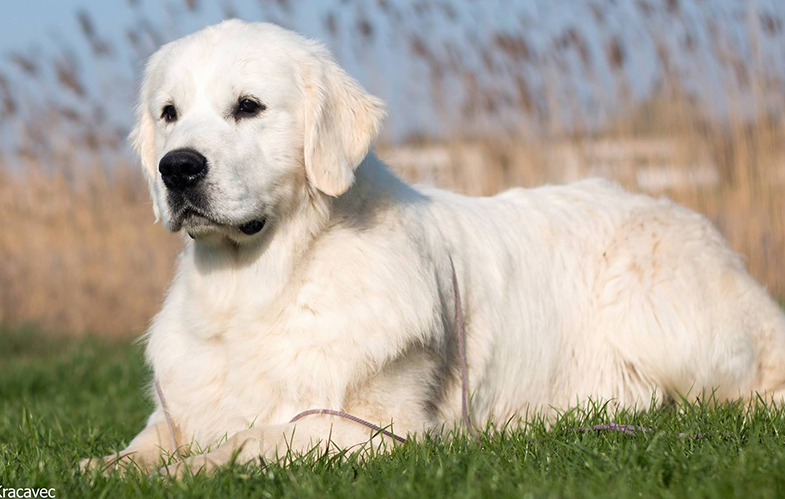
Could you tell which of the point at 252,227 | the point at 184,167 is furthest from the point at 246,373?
the point at 184,167

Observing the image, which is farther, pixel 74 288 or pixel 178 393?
pixel 74 288

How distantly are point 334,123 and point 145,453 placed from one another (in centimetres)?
138

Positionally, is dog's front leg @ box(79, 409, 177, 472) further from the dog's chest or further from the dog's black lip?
the dog's black lip

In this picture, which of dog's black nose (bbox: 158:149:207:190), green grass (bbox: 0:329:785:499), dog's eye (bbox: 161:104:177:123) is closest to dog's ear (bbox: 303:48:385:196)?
dog's black nose (bbox: 158:149:207:190)

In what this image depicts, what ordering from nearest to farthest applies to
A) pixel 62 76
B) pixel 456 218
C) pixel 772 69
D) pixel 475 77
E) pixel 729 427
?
pixel 729 427 < pixel 456 218 < pixel 772 69 < pixel 475 77 < pixel 62 76

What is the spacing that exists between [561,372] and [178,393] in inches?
68.6

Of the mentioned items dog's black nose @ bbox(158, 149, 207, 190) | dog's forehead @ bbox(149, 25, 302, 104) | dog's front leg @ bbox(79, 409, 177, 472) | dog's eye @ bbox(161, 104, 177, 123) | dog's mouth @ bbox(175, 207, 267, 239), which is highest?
dog's forehead @ bbox(149, 25, 302, 104)

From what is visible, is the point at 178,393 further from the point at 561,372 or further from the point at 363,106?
the point at 561,372

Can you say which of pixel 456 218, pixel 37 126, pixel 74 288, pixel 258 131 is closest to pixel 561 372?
pixel 456 218

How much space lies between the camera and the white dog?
285 centimetres

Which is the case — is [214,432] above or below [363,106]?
below

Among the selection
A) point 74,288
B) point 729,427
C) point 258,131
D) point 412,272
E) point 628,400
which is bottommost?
point 74,288

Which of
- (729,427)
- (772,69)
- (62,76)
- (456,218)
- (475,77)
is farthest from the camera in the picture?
(62,76)

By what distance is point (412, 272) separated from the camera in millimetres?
3068
